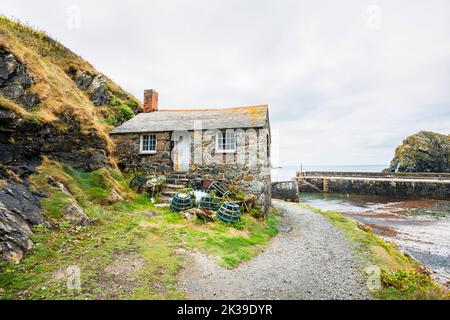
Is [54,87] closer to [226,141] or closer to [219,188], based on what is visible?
[226,141]

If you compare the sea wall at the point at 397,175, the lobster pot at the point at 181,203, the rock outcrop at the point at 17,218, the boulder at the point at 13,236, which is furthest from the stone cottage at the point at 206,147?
the sea wall at the point at 397,175

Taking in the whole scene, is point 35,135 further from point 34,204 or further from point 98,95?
point 98,95

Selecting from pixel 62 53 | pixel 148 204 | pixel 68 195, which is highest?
pixel 62 53

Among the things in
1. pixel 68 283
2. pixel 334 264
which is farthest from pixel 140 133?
pixel 334 264

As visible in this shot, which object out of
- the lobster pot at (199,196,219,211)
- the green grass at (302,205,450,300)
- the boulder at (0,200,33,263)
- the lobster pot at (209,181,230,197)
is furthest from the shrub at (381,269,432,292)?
the boulder at (0,200,33,263)

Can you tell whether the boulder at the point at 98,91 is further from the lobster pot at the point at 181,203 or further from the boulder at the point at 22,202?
the boulder at the point at 22,202

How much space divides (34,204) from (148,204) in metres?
6.15

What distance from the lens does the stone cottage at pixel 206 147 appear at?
15.6m

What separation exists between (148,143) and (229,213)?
9.46 metres

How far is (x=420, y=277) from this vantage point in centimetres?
764

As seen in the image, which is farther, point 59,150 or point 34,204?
point 59,150

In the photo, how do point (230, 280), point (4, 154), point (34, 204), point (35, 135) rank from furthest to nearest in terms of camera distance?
point (35, 135) → point (4, 154) → point (34, 204) → point (230, 280)

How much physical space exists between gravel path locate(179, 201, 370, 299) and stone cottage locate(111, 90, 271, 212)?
5.11 m

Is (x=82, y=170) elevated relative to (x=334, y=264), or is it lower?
elevated
